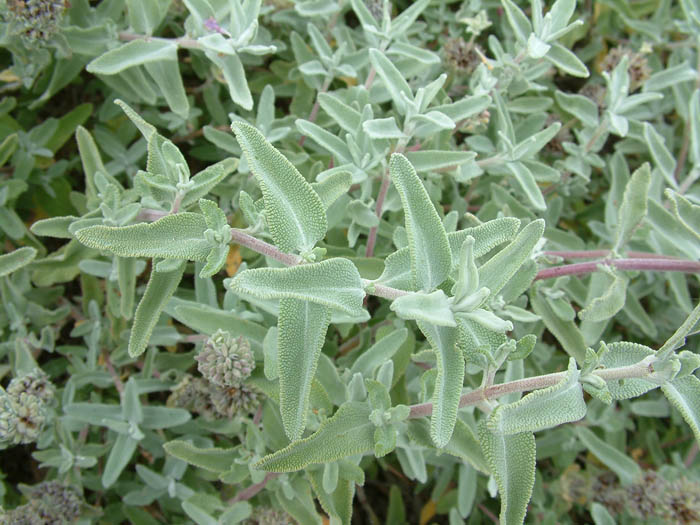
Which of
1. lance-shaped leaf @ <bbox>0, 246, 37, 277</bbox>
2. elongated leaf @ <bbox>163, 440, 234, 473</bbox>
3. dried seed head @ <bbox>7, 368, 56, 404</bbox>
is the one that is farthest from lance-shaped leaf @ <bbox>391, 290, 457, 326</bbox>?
dried seed head @ <bbox>7, 368, 56, 404</bbox>

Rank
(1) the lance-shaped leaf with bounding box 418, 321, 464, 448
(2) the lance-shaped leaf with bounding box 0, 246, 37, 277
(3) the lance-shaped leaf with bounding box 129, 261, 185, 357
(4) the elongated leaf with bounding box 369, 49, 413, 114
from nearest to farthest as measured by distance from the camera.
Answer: (1) the lance-shaped leaf with bounding box 418, 321, 464, 448 → (3) the lance-shaped leaf with bounding box 129, 261, 185, 357 → (2) the lance-shaped leaf with bounding box 0, 246, 37, 277 → (4) the elongated leaf with bounding box 369, 49, 413, 114

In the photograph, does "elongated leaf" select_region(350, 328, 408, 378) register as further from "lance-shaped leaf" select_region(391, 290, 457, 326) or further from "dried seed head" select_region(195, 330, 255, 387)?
"lance-shaped leaf" select_region(391, 290, 457, 326)

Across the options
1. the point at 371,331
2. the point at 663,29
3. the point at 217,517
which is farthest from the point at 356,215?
the point at 663,29

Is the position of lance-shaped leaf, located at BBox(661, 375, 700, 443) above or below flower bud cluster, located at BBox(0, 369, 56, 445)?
above

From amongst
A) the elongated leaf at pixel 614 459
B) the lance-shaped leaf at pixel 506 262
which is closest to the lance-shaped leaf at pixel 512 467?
the lance-shaped leaf at pixel 506 262

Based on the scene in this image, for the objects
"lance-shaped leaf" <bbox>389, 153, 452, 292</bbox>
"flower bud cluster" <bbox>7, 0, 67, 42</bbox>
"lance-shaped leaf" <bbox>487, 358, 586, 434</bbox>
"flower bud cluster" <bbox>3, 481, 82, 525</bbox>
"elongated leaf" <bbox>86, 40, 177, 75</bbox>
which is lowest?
"flower bud cluster" <bbox>3, 481, 82, 525</bbox>

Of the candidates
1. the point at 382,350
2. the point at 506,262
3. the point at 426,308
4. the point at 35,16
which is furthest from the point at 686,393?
the point at 35,16
